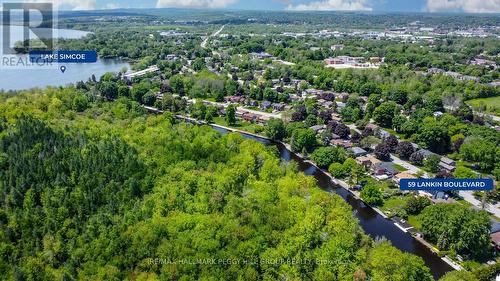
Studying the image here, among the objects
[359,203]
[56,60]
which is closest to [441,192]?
[359,203]

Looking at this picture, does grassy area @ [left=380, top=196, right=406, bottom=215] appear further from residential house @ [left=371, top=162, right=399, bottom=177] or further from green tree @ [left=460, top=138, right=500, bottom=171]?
green tree @ [left=460, top=138, right=500, bottom=171]

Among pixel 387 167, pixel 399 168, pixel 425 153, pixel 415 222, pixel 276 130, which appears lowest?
pixel 415 222

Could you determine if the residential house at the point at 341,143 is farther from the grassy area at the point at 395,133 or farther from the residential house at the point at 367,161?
the grassy area at the point at 395,133

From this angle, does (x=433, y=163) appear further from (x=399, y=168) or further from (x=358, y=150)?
(x=358, y=150)

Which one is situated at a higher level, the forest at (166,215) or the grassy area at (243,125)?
the grassy area at (243,125)

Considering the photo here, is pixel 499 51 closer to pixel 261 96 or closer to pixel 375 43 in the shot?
pixel 375 43

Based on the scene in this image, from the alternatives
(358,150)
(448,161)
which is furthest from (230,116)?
(448,161)

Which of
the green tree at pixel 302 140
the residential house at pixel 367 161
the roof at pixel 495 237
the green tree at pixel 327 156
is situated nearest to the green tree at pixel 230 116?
the green tree at pixel 302 140

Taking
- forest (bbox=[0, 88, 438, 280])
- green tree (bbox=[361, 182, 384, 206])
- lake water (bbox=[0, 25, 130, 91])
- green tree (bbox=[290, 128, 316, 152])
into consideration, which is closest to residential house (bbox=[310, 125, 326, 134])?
green tree (bbox=[290, 128, 316, 152])
